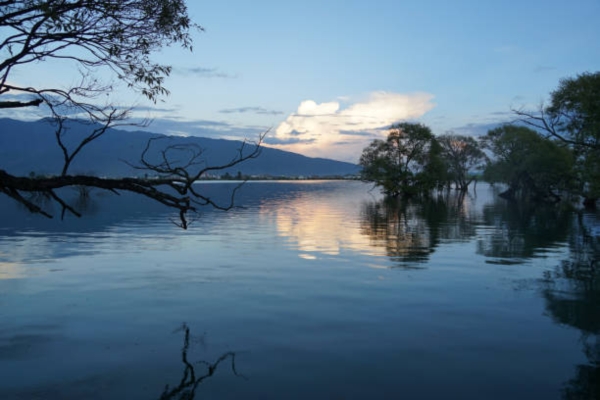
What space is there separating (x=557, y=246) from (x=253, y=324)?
806 inches

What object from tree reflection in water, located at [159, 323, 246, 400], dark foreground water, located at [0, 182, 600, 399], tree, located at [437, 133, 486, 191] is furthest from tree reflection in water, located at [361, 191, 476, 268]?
tree, located at [437, 133, 486, 191]

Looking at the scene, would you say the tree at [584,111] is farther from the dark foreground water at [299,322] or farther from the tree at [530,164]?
the tree at [530,164]

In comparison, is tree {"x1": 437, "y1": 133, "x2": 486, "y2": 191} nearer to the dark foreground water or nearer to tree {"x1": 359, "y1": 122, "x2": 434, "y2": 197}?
tree {"x1": 359, "y1": 122, "x2": 434, "y2": 197}

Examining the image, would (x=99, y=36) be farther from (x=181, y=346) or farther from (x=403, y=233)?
(x=403, y=233)

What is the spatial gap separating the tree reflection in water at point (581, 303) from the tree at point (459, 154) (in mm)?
112875

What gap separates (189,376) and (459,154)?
439ft

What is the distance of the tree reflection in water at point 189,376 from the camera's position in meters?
8.17

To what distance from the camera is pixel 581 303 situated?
45.8ft

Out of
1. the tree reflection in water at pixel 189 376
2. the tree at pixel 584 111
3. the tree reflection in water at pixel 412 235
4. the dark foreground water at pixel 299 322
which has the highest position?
the tree at pixel 584 111

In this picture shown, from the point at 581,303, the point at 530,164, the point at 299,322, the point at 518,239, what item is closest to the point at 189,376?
the point at 299,322

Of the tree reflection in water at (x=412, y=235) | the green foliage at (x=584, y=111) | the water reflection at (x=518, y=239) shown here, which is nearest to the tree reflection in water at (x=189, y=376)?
the tree reflection in water at (x=412, y=235)

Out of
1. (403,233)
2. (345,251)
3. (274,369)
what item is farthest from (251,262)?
(403,233)

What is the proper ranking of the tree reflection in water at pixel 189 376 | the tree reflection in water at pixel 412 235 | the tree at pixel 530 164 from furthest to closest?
the tree at pixel 530 164 < the tree reflection in water at pixel 412 235 < the tree reflection in water at pixel 189 376

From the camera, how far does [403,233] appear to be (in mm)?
32125
